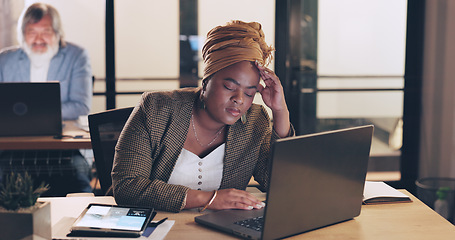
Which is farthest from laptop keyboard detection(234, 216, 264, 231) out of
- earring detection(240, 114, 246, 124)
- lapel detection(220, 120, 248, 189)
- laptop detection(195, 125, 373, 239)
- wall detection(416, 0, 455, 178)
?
wall detection(416, 0, 455, 178)

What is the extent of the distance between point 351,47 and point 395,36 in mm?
359

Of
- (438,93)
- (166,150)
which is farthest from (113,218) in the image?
(438,93)

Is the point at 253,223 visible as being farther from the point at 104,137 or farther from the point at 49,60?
the point at 49,60

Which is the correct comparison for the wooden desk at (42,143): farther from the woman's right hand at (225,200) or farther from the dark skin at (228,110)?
the woman's right hand at (225,200)

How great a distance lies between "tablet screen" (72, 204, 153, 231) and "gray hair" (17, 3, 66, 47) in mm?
2402

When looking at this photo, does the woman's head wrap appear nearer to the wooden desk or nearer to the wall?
the wooden desk

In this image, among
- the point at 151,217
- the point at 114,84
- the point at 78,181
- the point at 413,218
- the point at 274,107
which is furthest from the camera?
the point at 114,84

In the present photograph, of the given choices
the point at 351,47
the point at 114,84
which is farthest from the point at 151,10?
the point at 351,47

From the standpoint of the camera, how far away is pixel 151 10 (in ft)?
13.4

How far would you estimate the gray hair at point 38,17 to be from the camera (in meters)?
3.54

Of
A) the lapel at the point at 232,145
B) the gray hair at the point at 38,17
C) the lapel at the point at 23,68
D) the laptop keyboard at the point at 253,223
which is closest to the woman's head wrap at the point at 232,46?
the lapel at the point at 232,145

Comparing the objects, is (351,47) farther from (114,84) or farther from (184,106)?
(184,106)

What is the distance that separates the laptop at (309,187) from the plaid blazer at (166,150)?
0.22 meters

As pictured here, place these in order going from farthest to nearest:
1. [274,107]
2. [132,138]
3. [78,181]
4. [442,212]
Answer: [442,212] → [78,181] → [274,107] → [132,138]
